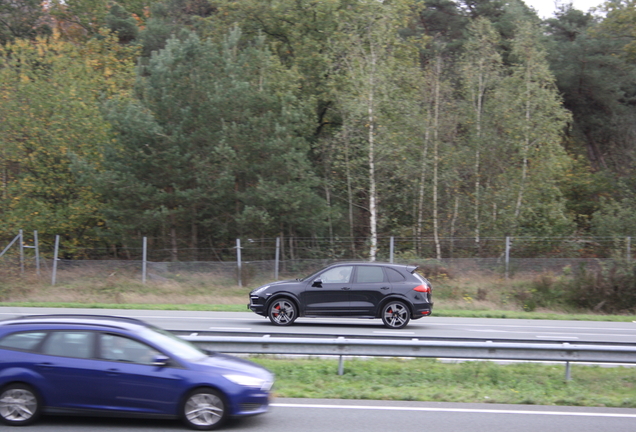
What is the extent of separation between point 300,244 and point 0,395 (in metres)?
20.3

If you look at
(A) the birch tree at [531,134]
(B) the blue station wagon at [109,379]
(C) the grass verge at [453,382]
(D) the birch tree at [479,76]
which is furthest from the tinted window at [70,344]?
(D) the birch tree at [479,76]

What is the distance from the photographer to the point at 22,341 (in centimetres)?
732

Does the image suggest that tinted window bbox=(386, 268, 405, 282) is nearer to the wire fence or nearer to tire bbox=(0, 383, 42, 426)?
the wire fence

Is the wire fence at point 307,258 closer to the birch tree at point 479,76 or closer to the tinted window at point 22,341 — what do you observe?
the birch tree at point 479,76

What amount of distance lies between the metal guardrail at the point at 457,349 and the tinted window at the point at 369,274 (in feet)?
17.3

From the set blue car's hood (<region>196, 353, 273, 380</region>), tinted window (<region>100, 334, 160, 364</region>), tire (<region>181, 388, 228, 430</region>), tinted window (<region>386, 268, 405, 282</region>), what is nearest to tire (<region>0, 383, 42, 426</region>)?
tinted window (<region>100, 334, 160, 364</region>)

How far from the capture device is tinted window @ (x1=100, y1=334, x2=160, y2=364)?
725cm

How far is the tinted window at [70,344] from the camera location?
23.9 feet

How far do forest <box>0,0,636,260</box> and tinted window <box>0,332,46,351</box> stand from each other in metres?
19.7

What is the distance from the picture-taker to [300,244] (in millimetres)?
27266

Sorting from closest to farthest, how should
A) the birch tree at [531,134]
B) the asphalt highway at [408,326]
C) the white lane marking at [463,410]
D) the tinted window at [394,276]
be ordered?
1. the white lane marking at [463,410]
2. the asphalt highway at [408,326]
3. the tinted window at [394,276]
4. the birch tree at [531,134]

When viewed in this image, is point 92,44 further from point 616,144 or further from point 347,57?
point 616,144

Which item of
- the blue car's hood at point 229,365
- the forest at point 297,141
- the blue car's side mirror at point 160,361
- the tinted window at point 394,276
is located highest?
the forest at point 297,141

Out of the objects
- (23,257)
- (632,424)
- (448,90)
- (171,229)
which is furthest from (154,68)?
(632,424)
